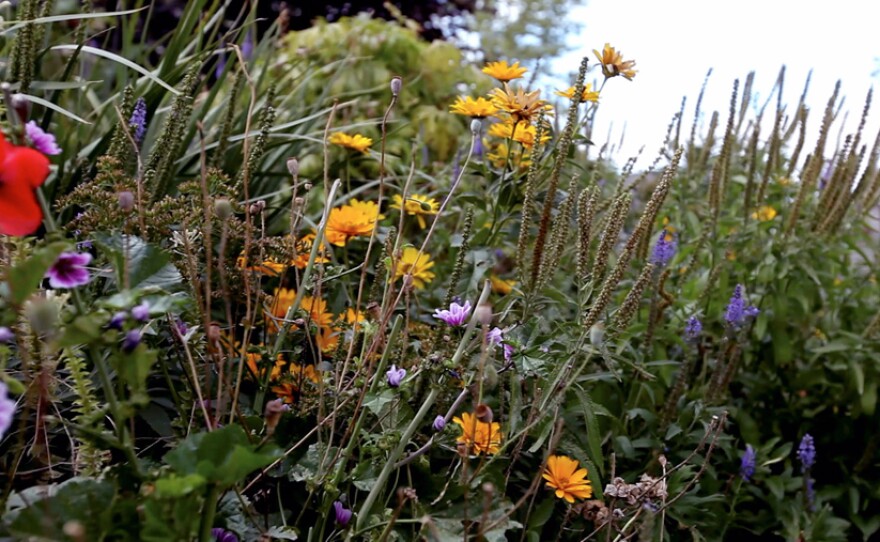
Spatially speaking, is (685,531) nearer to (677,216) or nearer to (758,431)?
(758,431)

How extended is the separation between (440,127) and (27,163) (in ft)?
8.44

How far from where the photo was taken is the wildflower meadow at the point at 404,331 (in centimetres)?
86

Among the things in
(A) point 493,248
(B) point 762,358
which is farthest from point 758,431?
(A) point 493,248

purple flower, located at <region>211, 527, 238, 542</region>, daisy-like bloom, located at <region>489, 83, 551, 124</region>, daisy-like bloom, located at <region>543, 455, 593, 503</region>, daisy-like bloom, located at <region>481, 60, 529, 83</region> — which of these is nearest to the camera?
purple flower, located at <region>211, 527, 238, 542</region>

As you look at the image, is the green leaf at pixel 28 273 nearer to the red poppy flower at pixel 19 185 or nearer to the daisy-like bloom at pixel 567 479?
the red poppy flower at pixel 19 185

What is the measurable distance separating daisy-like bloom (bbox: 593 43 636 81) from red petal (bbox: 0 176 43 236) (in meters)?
1.08

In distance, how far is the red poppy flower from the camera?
73cm

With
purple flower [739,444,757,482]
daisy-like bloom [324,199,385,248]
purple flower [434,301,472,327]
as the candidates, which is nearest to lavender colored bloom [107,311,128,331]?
purple flower [434,301,472,327]

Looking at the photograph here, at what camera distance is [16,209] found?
0.75 m

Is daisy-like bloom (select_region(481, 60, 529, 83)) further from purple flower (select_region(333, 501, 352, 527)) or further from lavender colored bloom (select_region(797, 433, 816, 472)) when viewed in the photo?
lavender colored bloom (select_region(797, 433, 816, 472))

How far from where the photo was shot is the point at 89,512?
2.62 ft

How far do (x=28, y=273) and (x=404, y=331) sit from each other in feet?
2.06

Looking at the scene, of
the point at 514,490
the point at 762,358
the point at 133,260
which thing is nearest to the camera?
the point at 133,260

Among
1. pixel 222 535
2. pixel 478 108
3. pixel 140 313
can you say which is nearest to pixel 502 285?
pixel 478 108
